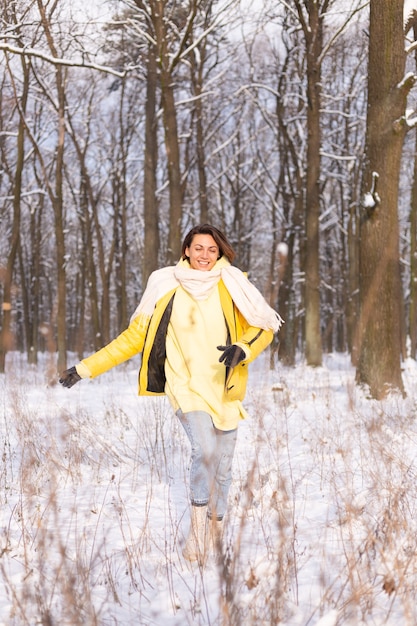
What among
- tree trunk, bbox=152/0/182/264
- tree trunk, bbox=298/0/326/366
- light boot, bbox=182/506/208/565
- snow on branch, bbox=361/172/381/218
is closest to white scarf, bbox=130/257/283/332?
light boot, bbox=182/506/208/565

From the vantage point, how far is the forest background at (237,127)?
24.8 feet

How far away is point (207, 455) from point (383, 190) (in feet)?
17.7

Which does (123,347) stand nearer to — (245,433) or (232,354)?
(232,354)

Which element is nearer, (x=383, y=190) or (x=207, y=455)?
(x=207, y=455)

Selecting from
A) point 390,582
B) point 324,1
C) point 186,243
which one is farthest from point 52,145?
point 390,582

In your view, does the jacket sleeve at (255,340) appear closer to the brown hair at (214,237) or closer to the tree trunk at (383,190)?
the brown hair at (214,237)

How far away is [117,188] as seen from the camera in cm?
2155

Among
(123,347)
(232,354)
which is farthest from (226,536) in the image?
(123,347)

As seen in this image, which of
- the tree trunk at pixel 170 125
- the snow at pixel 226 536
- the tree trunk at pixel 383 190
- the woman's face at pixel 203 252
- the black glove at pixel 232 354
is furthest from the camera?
the tree trunk at pixel 170 125

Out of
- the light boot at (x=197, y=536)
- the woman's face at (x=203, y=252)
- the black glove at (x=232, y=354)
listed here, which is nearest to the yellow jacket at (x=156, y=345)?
the woman's face at (x=203, y=252)

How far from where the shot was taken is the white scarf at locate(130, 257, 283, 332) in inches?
127

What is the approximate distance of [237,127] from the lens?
21656mm

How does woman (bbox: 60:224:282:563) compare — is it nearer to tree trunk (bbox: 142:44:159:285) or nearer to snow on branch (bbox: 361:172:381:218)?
snow on branch (bbox: 361:172:381:218)

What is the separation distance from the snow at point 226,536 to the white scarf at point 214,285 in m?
0.40
